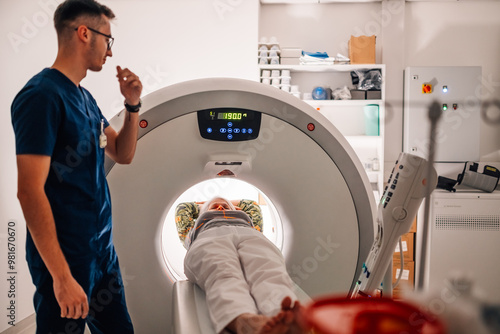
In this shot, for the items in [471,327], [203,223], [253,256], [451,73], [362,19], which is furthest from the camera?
[362,19]

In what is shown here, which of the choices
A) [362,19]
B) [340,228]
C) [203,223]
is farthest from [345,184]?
[362,19]

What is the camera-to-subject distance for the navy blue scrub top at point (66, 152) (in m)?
1.09

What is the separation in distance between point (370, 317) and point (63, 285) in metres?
0.87

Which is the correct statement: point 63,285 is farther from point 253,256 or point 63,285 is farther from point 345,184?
point 345,184

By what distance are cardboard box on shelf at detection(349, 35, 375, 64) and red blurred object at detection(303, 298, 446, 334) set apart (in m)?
3.50

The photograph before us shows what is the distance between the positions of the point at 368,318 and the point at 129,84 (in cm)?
114

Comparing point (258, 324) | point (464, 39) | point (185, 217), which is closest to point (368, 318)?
point (258, 324)

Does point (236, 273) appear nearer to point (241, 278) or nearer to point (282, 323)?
point (241, 278)

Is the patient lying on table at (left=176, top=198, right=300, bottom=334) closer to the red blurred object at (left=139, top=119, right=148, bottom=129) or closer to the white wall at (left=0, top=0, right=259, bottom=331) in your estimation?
the red blurred object at (left=139, top=119, right=148, bottom=129)

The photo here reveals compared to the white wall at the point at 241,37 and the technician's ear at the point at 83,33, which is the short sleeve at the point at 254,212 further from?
the white wall at the point at 241,37

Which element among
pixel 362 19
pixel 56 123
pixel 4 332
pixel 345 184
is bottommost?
pixel 4 332

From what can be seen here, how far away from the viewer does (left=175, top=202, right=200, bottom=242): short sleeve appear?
88.5 inches

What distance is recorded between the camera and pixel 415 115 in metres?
3.77

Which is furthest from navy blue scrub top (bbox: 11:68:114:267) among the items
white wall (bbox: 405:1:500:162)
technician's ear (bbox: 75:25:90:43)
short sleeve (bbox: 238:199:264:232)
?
white wall (bbox: 405:1:500:162)
